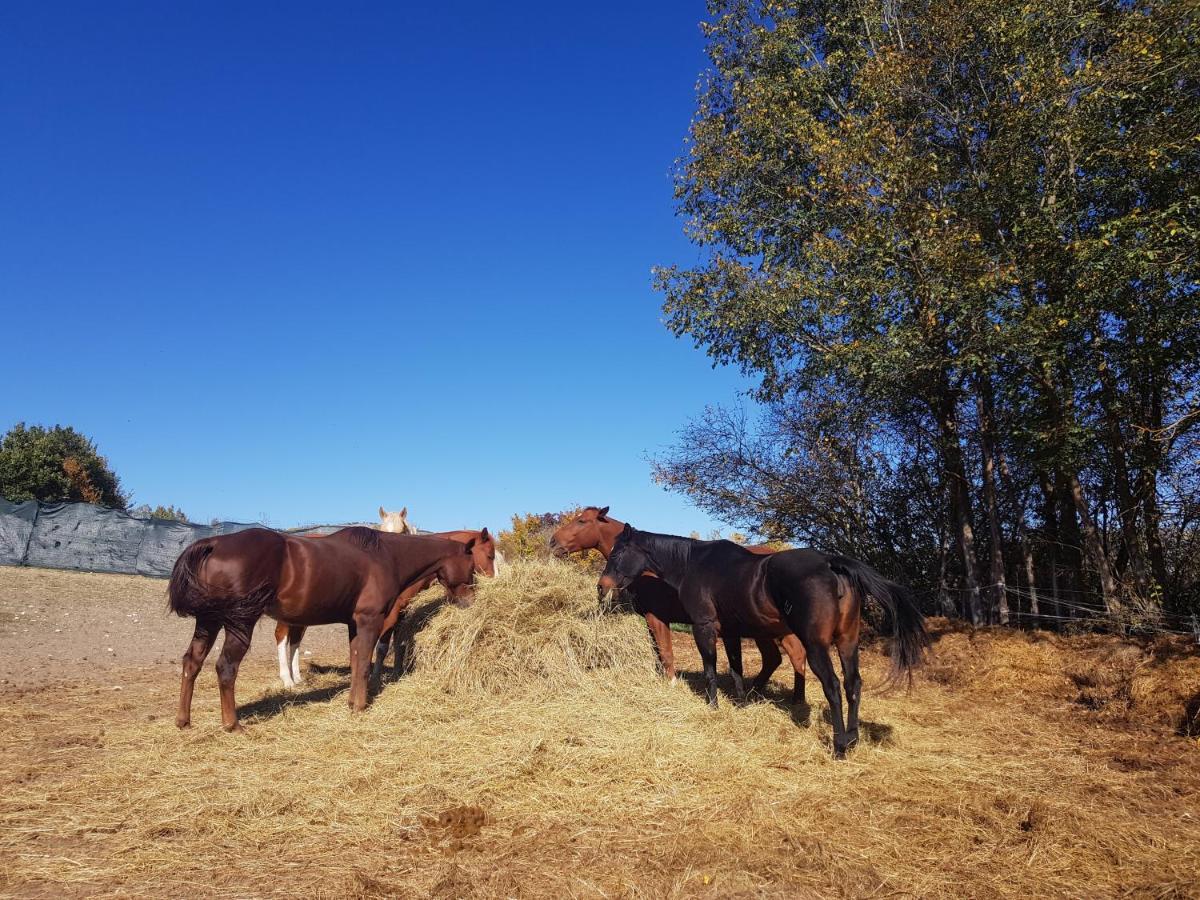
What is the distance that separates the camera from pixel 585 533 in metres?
8.59

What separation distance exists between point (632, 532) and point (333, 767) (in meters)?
3.74

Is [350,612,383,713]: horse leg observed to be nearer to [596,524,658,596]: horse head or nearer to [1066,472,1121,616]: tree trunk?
[596,524,658,596]: horse head

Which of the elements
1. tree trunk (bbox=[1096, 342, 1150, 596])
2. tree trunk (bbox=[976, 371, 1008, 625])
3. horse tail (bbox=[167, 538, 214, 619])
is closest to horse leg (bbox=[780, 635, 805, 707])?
horse tail (bbox=[167, 538, 214, 619])

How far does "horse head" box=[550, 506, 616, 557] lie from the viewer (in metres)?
8.56

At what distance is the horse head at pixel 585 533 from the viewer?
8562 mm

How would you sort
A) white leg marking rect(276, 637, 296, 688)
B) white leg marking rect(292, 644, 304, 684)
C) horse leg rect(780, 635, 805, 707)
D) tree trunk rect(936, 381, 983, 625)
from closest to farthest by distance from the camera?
1. horse leg rect(780, 635, 805, 707)
2. white leg marking rect(276, 637, 296, 688)
3. white leg marking rect(292, 644, 304, 684)
4. tree trunk rect(936, 381, 983, 625)

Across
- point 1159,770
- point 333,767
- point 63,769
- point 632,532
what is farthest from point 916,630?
point 63,769

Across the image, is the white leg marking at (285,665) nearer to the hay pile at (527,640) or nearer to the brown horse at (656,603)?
the hay pile at (527,640)

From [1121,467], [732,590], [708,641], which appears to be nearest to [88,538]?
[708,641]

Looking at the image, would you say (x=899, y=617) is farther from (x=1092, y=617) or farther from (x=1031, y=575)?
(x=1031, y=575)

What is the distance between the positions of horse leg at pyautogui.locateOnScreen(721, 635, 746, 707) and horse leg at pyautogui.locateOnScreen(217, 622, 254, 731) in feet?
14.5

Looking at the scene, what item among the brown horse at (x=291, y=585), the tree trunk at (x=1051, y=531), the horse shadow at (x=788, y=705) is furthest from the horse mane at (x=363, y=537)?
the tree trunk at (x=1051, y=531)

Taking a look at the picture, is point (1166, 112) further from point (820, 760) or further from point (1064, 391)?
A: point (820, 760)

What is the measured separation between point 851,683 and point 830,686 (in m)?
0.19
